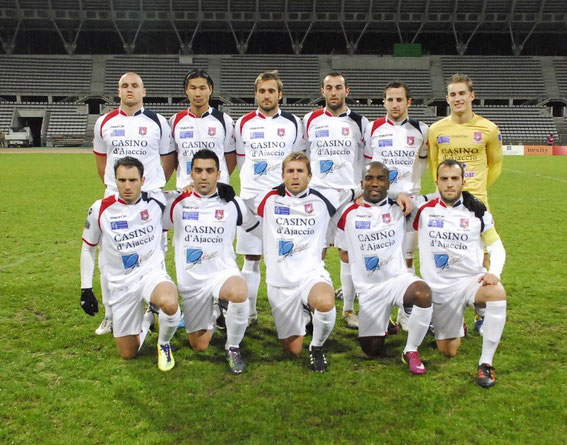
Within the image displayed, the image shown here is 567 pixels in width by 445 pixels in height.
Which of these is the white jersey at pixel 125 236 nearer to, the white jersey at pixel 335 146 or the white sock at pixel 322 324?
the white sock at pixel 322 324

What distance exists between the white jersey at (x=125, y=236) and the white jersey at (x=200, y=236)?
19 cm

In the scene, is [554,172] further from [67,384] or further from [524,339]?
[67,384]

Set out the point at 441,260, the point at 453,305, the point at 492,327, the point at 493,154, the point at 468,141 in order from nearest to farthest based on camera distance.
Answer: the point at 492,327
the point at 453,305
the point at 441,260
the point at 468,141
the point at 493,154

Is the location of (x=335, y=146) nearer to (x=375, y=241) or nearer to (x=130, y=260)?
(x=375, y=241)

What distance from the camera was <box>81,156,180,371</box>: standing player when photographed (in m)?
3.75

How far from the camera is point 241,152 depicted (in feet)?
15.4

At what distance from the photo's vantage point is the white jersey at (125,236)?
3.84 metres

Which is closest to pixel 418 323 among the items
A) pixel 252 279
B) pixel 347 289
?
pixel 347 289

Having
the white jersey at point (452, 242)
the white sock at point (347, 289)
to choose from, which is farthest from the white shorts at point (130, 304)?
the white jersey at point (452, 242)

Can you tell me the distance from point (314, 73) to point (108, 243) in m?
36.5

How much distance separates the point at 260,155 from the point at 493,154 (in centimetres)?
210

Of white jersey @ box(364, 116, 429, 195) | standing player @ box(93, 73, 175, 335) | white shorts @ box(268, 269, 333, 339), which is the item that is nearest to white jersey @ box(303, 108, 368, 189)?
white jersey @ box(364, 116, 429, 195)

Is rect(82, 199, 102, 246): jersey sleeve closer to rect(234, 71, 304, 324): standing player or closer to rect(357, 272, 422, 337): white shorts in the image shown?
rect(234, 71, 304, 324): standing player

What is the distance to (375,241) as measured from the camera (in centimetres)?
386
